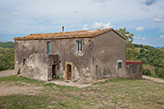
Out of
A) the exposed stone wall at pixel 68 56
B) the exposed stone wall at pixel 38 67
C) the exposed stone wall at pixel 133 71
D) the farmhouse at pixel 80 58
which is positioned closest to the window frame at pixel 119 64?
the farmhouse at pixel 80 58

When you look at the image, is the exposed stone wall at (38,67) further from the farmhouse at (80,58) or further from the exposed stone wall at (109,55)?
the exposed stone wall at (109,55)

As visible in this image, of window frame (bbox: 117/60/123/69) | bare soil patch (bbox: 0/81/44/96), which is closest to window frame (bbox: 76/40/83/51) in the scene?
window frame (bbox: 117/60/123/69)

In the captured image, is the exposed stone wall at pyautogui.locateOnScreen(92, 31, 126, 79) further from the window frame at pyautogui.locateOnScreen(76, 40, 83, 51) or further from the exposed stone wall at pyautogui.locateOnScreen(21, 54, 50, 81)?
the exposed stone wall at pyautogui.locateOnScreen(21, 54, 50, 81)

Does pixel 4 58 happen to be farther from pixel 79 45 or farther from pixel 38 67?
pixel 79 45

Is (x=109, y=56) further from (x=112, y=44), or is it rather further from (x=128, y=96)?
(x=128, y=96)

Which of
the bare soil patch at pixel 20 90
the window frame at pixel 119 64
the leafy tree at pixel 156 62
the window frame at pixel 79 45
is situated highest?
the window frame at pixel 79 45

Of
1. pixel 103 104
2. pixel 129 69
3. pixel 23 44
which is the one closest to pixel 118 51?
pixel 129 69

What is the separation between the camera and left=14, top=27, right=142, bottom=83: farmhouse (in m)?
12.1

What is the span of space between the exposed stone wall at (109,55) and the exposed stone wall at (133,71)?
678 millimetres

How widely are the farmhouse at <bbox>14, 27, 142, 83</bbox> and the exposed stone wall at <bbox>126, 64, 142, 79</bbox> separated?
0.32 m

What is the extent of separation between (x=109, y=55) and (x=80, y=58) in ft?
10.4

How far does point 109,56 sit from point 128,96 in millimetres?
5972

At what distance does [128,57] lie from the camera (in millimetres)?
27625

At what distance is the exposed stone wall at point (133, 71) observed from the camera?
605 inches
